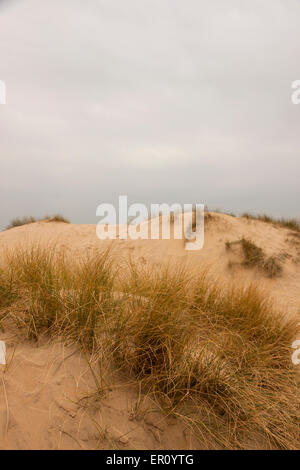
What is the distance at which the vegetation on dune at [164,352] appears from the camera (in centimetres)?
197

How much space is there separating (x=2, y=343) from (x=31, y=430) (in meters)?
0.72

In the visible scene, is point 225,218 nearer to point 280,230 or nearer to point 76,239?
point 280,230

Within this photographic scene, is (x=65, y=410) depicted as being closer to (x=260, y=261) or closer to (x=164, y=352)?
(x=164, y=352)

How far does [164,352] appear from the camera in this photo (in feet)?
7.26

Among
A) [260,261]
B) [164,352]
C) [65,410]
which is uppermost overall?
[164,352]

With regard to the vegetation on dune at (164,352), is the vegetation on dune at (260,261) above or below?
below

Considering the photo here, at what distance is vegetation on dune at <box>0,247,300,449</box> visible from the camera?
6.47 ft

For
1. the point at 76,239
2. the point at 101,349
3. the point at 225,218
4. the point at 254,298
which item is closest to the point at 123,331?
the point at 101,349

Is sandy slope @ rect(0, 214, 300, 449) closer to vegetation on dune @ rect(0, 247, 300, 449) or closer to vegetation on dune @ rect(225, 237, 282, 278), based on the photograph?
vegetation on dune @ rect(0, 247, 300, 449)

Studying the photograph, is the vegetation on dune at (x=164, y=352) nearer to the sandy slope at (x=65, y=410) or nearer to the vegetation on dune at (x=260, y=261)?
the sandy slope at (x=65, y=410)

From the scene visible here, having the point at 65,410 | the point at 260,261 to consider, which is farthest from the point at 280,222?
the point at 65,410

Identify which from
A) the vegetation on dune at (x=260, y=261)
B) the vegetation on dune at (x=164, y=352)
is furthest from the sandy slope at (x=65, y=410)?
the vegetation on dune at (x=260, y=261)

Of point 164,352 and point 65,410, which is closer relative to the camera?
point 65,410

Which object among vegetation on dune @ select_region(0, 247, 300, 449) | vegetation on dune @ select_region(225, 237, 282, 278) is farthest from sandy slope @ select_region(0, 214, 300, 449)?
vegetation on dune @ select_region(225, 237, 282, 278)
